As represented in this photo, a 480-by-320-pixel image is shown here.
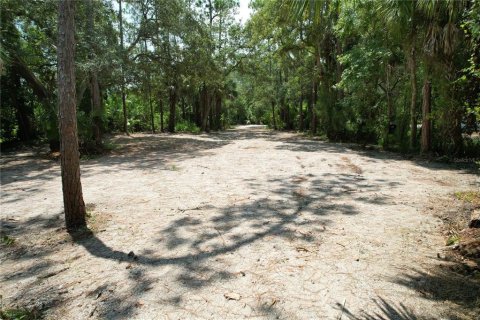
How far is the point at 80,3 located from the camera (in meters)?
11.6

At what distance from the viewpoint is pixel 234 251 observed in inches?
139

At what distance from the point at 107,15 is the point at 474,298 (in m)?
15.5

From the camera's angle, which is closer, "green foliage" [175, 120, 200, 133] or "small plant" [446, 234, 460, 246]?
"small plant" [446, 234, 460, 246]

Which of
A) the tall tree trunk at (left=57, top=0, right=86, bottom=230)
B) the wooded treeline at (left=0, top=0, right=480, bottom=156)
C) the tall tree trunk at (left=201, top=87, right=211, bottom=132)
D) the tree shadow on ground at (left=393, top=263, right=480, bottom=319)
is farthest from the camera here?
the tall tree trunk at (left=201, top=87, right=211, bottom=132)

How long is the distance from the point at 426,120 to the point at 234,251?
31.8 feet

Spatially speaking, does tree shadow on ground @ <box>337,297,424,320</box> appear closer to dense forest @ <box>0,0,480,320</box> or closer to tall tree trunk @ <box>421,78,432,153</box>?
dense forest @ <box>0,0,480,320</box>

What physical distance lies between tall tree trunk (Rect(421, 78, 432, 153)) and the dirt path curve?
3.85 m

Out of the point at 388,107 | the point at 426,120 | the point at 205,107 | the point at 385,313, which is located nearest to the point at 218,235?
the point at 385,313

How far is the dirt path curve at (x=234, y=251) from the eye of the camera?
8.43 feet

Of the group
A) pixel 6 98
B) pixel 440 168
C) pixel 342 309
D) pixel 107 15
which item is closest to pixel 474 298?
pixel 342 309

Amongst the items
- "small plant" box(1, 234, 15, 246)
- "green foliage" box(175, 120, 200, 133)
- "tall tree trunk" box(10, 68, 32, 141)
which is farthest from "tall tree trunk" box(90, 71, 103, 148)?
"green foliage" box(175, 120, 200, 133)

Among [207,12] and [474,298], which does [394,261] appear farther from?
[207,12]

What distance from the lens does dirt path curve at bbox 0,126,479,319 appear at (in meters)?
2.57

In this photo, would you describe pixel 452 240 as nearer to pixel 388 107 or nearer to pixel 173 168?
pixel 173 168
